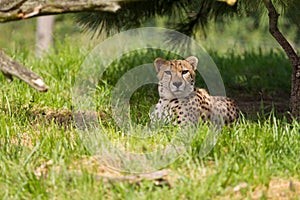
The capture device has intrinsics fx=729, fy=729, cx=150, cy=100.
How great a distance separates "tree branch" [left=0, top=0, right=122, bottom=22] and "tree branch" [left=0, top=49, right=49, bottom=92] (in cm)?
30

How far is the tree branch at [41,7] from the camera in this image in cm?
397

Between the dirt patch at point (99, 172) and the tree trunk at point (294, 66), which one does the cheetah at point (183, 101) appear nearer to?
the tree trunk at point (294, 66)

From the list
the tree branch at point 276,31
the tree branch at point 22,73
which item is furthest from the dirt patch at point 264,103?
the tree branch at point 22,73

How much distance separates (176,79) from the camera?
482 centimetres

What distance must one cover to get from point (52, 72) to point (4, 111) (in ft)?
4.75

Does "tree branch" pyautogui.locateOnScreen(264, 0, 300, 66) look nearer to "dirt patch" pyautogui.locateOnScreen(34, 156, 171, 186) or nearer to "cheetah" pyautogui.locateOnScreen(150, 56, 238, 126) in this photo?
"cheetah" pyautogui.locateOnScreen(150, 56, 238, 126)

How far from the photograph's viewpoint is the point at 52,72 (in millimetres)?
6539

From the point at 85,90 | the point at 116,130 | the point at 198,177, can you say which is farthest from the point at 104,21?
the point at 198,177

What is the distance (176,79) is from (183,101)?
153mm

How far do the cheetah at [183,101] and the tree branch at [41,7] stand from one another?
3.30 feet

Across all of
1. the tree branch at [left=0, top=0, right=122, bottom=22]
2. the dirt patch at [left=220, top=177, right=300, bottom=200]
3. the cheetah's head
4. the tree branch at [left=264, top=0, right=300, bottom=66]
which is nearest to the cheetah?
the cheetah's head

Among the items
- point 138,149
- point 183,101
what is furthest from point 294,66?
point 138,149

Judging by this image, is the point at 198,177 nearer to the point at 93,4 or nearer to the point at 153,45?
→ the point at 93,4

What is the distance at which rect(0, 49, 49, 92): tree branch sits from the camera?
11.9ft
